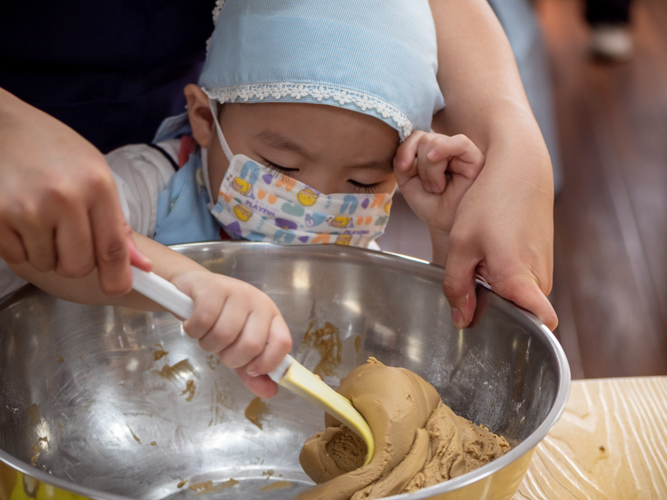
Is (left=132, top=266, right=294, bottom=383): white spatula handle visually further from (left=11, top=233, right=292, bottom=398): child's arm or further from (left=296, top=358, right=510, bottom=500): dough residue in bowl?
(left=296, top=358, right=510, bottom=500): dough residue in bowl

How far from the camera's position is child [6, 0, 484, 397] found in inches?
26.2

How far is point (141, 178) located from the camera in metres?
0.79

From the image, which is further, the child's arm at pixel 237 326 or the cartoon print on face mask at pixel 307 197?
the cartoon print on face mask at pixel 307 197

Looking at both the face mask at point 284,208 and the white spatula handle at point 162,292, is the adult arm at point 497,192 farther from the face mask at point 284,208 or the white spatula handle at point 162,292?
the white spatula handle at point 162,292

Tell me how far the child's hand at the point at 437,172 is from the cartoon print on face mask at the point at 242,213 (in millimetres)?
187

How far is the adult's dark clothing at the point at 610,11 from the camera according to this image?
9.70 ft

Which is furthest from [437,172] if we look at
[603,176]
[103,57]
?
[603,176]

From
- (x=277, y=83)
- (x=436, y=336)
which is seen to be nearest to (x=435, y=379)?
(x=436, y=336)

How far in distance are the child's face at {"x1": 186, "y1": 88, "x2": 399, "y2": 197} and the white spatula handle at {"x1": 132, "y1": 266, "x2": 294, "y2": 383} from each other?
0.31 meters

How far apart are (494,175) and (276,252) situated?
236 millimetres

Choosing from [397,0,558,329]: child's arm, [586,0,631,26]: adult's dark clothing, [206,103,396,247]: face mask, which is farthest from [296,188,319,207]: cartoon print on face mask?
[586,0,631,26]: adult's dark clothing

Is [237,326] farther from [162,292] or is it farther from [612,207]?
[612,207]

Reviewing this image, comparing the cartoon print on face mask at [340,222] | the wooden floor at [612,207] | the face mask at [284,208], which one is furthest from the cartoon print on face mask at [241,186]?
the wooden floor at [612,207]

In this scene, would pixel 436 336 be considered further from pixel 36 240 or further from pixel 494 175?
pixel 36 240
